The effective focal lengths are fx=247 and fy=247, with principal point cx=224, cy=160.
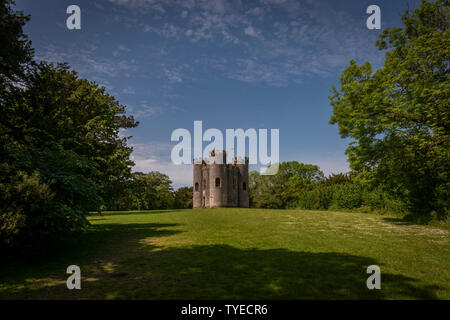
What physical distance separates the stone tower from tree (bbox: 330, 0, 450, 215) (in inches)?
1337

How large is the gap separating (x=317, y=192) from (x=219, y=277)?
111ft

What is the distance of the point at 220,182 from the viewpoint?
1877 inches

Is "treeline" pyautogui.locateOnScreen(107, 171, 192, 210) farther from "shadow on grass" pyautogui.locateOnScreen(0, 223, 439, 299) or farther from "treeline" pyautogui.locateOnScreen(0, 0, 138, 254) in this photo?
"shadow on grass" pyautogui.locateOnScreen(0, 223, 439, 299)

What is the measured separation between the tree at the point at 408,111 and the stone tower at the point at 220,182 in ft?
111

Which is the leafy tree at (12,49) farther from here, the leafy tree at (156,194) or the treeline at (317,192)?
the leafy tree at (156,194)

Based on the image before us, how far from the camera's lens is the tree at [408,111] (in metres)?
12.1

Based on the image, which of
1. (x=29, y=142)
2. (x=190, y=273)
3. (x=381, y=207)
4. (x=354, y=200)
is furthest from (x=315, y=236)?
(x=354, y=200)

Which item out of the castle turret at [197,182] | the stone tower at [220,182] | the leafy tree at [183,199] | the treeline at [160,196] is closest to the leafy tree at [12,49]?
the stone tower at [220,182]

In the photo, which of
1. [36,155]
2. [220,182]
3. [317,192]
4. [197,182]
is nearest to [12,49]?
[36,155]

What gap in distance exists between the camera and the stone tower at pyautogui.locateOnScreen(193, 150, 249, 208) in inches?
1877

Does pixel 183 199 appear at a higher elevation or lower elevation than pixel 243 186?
lower

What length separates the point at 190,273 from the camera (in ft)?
18.0

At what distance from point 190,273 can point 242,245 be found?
3290mm

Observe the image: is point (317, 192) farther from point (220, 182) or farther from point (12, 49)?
point (12, 49)
